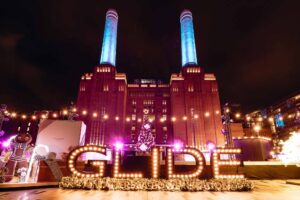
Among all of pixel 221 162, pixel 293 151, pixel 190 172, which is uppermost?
pixel 293 151

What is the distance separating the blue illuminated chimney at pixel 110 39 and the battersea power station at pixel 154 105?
0.37m

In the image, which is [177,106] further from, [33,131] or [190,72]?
[33,131]

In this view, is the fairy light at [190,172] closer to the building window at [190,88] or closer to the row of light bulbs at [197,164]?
the row of light bulbs at [197,164]

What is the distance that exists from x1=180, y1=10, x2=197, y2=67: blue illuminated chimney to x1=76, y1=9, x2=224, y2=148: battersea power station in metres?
0.37

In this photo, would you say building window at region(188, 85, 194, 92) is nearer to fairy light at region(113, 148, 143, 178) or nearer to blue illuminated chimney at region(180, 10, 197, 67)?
blue illuminated chimney at region(180, 10, 197, 67)

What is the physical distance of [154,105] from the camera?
217ft

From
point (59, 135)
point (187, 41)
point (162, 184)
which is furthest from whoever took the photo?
point (187, 41)

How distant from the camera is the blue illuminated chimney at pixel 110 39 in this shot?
64344 millimetres

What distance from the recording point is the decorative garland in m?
8.91

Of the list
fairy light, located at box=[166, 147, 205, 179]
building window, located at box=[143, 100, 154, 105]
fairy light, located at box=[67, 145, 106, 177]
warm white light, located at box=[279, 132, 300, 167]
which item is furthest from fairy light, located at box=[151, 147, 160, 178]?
building window, located at box=[143, 100, 154, 105]

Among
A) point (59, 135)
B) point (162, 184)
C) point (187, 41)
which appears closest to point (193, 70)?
point (187, 41)

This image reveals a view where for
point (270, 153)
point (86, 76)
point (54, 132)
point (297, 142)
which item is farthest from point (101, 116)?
point (297, 142)

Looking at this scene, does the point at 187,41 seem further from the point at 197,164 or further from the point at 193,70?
the point at 197,164

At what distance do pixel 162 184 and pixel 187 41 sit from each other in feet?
221
